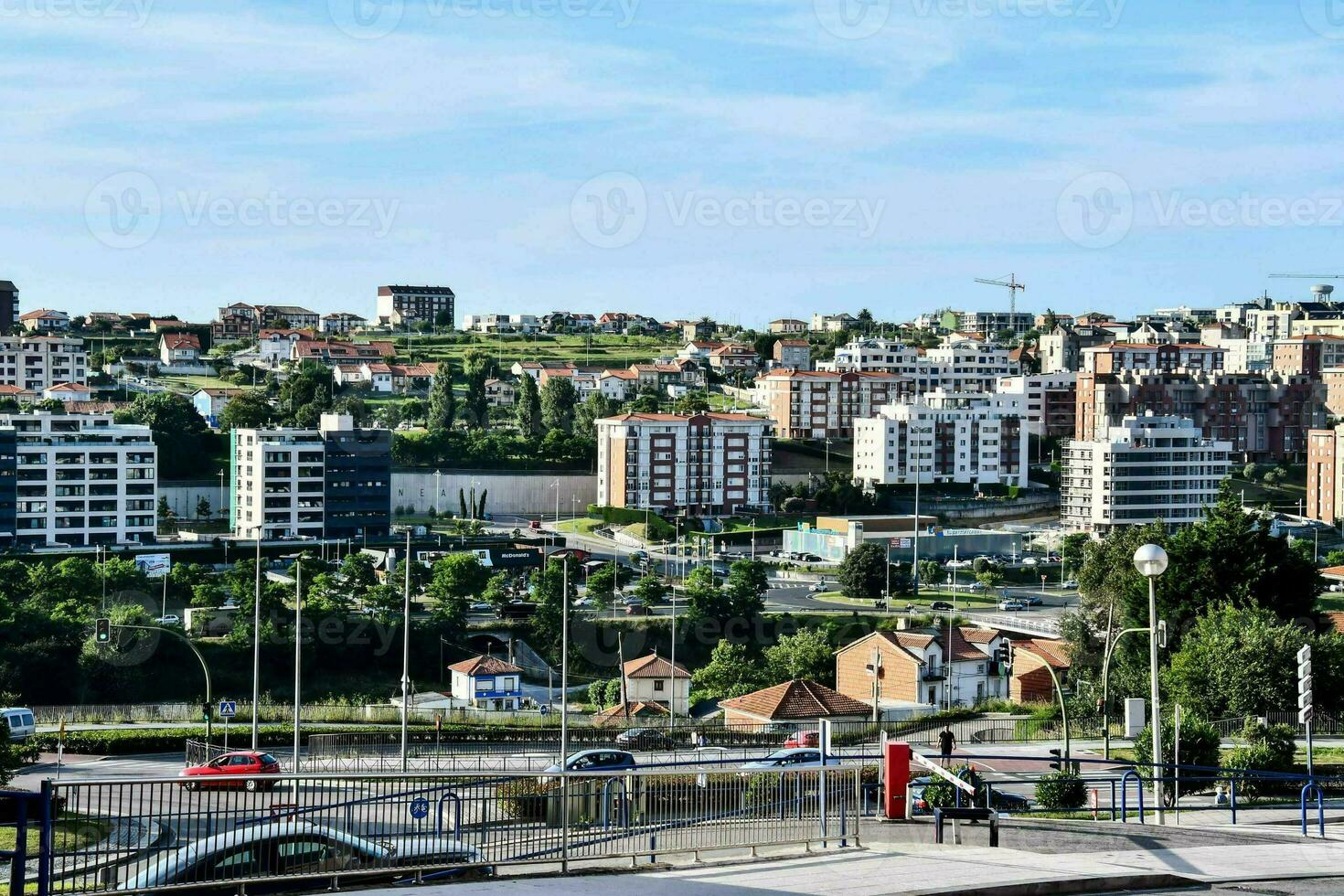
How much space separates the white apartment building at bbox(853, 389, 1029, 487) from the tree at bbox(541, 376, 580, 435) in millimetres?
14530

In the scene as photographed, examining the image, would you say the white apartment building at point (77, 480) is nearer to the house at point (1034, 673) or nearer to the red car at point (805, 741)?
the house at point (1034, 673)

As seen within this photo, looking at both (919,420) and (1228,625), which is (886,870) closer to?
(1228,625)

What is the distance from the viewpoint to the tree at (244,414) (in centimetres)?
6669

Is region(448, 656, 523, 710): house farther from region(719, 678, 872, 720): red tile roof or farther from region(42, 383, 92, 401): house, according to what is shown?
region(42, 383, 92, 401): house

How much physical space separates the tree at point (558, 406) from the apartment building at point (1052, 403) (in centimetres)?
2441

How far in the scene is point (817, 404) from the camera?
269 feet

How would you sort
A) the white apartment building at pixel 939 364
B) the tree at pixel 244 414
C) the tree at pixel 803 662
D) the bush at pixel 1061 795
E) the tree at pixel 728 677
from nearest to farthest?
the bush at pixel 1061 795 → the tree at pixel 728 677 → the tree at pixel 803 662 → the tree at pixel 244 414 → the white apartment building at pixel 939 364

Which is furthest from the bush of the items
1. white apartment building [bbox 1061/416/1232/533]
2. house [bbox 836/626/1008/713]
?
white apartment building [bbox 1061/416/1232/533]

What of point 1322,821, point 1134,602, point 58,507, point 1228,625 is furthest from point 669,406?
point 1322,821

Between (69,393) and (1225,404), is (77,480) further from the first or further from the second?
(1225,404)

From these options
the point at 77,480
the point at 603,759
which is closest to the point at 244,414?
the point at 77,480

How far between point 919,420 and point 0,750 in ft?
195

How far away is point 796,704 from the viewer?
26.7 m

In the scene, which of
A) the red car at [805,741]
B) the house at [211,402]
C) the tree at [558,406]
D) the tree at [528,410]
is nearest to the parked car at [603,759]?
the red car at [805,741]
